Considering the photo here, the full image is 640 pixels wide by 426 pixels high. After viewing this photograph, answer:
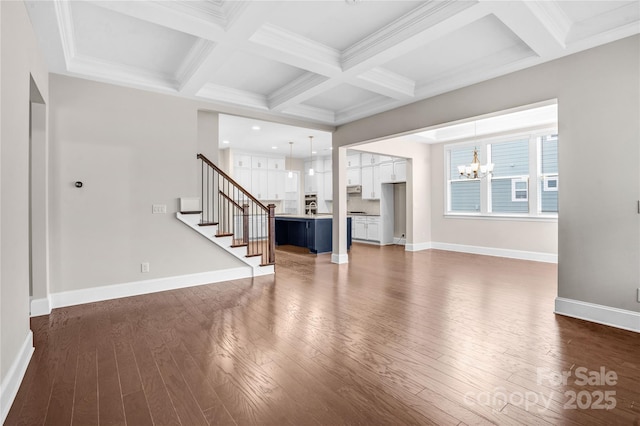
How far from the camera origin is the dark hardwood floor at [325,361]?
1.82m

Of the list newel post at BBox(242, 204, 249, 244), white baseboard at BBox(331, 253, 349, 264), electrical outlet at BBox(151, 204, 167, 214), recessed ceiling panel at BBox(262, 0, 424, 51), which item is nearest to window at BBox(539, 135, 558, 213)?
white baseboard at BBox(331, 253, 349, 264)

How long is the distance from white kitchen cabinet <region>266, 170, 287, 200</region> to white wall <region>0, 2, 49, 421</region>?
8.02m

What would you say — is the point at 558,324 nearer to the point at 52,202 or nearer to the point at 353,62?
the point at 353,62

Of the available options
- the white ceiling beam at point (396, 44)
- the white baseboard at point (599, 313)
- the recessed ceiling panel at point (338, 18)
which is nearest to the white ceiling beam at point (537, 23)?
the white ceiling beam at point (396, 44)

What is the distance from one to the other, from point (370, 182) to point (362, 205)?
103 cm

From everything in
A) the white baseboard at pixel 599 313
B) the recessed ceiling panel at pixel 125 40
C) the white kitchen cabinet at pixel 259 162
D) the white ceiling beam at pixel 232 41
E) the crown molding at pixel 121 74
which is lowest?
the white baseboard at pixel 599 313

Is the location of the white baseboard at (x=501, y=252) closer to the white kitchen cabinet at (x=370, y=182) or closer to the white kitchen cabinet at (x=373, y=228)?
the white kitchen cabinet at (x=373, y=228)

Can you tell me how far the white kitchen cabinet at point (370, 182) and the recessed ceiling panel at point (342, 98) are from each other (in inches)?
149

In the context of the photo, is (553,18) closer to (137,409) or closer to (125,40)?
(125,40)

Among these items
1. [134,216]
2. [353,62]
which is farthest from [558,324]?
[134,216]

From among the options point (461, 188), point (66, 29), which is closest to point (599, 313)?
point (461, 188)

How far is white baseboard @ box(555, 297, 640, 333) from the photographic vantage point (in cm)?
300

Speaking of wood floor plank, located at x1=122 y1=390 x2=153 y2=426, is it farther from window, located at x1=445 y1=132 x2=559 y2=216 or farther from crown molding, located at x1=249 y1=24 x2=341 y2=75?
window, located at x1=445 y1=132 x2=559 y2=216

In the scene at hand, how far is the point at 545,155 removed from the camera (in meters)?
6.53
